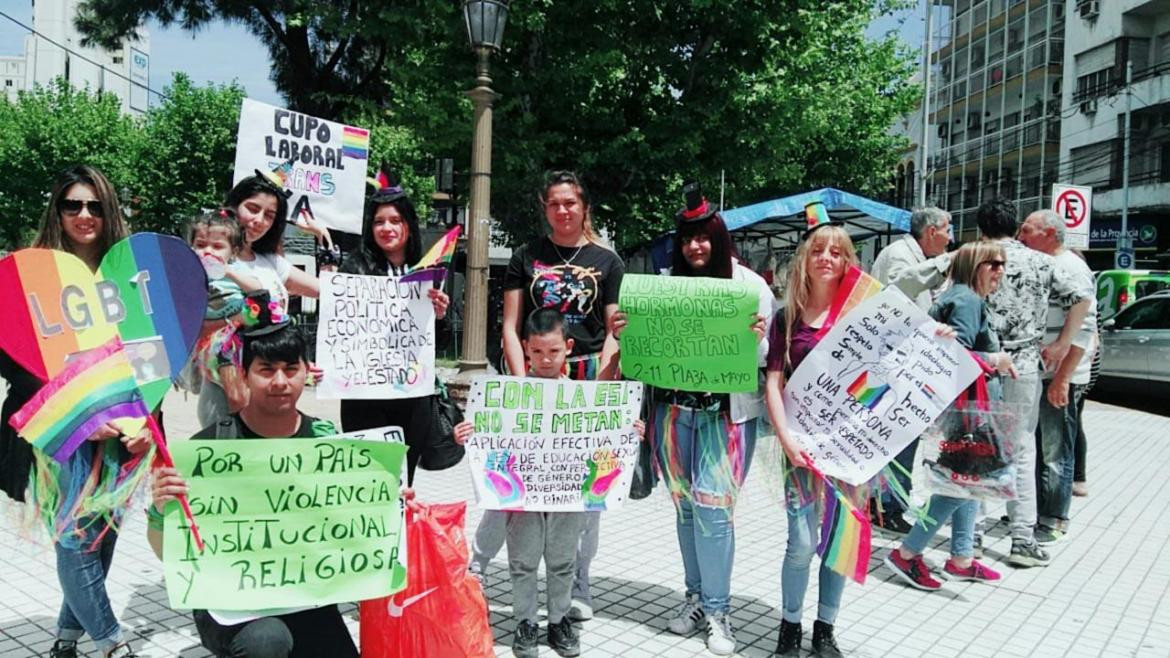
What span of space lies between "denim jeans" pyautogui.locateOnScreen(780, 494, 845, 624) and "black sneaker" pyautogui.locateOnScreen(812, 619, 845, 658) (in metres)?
0.03

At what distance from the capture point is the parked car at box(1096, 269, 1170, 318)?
14944mm

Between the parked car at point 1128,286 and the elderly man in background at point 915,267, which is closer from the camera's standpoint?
the elderly man in background at point 915,267

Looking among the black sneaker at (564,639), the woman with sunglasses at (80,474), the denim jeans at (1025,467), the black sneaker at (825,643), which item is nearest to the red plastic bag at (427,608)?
the black sneaker at (564,639)

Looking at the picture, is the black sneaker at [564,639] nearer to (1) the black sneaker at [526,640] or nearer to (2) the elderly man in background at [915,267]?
(1) the black sneaker at [526,640]

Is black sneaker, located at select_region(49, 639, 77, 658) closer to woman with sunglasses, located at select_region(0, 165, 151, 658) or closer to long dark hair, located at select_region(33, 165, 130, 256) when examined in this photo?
woman with sunglasses, located at select_region(0, 165, 151, 658)

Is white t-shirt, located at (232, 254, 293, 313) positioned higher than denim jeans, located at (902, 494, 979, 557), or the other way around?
white t-shirt, located at (232, 254, 293, 313)

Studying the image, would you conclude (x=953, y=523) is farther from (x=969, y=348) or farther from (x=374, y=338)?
(x=374, y=338)

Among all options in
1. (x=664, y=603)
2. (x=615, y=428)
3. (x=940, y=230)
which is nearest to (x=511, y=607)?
(x=664, y=603)

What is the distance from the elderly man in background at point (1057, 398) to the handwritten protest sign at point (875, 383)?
2.18m

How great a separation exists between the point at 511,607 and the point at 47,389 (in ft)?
7.26

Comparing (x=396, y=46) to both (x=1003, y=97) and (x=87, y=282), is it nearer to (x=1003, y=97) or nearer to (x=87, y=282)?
(x=87, y=282)

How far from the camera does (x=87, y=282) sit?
106 inches

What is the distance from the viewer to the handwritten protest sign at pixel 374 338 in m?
3.58

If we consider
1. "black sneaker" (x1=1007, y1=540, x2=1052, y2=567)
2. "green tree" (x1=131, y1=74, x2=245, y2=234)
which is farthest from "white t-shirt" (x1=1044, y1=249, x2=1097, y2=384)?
"green tree" (x1=131, y1=74, x2=245, y2=234)
